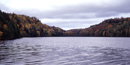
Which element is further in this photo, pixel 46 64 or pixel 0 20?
pixel 0 20

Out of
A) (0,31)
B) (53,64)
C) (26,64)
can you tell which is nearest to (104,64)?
(53,64)

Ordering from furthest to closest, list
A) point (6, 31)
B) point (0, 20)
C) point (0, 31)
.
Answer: point (0, 20) < point (6, 31) < point (0, 31)

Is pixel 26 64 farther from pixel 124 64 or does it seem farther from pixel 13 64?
pixel 124 64

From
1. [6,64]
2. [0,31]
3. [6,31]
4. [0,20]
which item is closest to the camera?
[6,64]

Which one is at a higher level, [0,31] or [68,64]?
[0,31]

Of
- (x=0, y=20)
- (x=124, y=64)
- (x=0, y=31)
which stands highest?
(x=0, y=20)

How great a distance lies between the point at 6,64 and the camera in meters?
21.5

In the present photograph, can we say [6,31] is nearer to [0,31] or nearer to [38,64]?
[0,31]

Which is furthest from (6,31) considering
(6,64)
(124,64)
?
(124,64)

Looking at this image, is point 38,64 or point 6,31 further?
point 6,31

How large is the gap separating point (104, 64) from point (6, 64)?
1384 cm

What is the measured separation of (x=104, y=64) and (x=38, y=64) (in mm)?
9448

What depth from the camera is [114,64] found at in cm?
2239

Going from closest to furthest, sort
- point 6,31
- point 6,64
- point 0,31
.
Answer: point 6,64 → point 0,31 → point 6,31
